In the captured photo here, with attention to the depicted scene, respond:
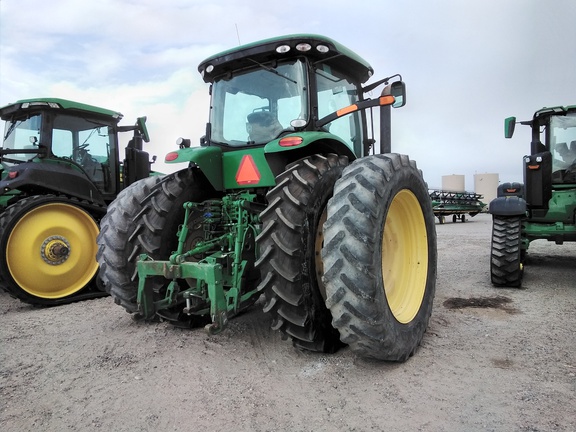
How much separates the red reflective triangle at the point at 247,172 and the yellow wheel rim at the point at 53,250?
3.25 meters

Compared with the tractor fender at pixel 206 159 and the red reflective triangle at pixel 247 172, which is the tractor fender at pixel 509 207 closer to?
the red reflective triangle at pixel 247 172

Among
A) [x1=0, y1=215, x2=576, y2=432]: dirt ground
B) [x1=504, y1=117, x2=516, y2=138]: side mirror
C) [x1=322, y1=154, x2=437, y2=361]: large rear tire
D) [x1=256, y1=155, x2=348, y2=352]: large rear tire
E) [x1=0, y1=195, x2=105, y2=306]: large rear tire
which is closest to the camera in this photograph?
[x1=0, y1=215, x2=576, y2=432]: dirt ground

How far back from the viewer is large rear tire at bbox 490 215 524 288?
521cm

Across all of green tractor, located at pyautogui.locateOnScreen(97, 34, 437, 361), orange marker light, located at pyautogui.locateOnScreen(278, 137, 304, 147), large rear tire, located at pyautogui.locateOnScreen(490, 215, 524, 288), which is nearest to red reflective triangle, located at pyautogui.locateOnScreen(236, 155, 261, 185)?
green tractor, located at pyautogui.locateOnScreen(97, 34, 437, 361)

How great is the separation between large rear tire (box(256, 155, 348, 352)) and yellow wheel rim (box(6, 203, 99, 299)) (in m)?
3.89

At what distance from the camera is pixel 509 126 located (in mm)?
6434

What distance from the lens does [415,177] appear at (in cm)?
328

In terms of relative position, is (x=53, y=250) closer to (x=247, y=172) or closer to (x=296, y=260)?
(x=247, y=172)

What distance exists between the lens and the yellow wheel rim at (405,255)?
3350 mm

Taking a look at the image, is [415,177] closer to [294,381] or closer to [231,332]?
[294,381]

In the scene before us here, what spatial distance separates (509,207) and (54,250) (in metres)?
5.93

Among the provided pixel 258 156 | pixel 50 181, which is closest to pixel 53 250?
pixel 50 181

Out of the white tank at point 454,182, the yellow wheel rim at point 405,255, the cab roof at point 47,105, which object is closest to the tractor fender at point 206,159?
the yellow wheel rim at point 405,255

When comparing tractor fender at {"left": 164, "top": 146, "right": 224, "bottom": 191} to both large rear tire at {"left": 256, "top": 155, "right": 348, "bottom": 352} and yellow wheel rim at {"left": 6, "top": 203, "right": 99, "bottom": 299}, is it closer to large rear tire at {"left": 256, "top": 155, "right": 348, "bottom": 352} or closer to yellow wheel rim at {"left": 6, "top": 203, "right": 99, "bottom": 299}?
large rear tire at {"left": 256, "top": 155, "right": 348, "bottom": 352}
